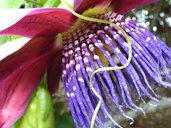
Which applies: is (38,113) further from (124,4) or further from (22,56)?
(124,4)

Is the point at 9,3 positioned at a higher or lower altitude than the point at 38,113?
higher

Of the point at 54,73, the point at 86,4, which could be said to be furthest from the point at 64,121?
the point at 86,4

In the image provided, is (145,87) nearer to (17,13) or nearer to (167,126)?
(17,13)

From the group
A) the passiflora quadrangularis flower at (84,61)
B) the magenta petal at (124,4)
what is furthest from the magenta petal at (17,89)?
the magenta petal at (124,4)

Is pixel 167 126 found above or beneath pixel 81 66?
beneath

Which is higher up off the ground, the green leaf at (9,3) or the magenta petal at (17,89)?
the green leaf at (9,3)

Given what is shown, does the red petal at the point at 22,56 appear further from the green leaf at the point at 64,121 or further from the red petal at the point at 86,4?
the green leaf at the point at 64,121

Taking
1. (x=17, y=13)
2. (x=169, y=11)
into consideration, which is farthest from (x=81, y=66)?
(x=169, y=11)
